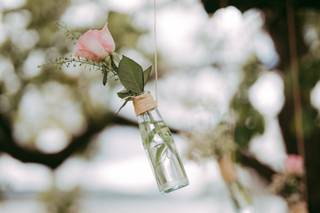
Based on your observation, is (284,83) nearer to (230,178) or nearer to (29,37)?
(230,178)

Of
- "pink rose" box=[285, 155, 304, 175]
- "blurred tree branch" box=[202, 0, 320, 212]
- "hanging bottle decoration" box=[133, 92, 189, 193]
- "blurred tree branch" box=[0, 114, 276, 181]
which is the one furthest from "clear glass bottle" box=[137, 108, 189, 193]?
"blurred tree branch" box=[0, 114, 276, 181]

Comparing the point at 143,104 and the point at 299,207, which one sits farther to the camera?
the point at 299,207

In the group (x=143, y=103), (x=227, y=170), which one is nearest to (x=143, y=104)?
(x=143, y=103)

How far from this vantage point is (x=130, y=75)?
39.1 inches

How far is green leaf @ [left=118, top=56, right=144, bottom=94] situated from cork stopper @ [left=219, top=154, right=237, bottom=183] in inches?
33.3

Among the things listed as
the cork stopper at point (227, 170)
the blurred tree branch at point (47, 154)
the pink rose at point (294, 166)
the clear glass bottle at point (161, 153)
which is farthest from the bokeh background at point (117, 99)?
the clear glass bottle at point (161, 153)

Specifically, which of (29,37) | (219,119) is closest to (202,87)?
(219,119)

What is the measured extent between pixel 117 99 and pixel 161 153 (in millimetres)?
1465

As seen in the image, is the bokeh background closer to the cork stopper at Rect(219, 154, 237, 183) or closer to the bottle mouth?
the cork stopper at Rect(219, 154, 237, 183)

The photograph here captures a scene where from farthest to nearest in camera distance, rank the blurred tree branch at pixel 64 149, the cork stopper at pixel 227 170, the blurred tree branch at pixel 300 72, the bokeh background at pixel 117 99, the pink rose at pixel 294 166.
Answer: the blurred tree branch at pixel 64 149 → the bokeh background at pixel 117 99 → the pink rose at pixel 294 166 → the blurred tree branch at pixel 300 72 → the cork stopper at pixel 227 170

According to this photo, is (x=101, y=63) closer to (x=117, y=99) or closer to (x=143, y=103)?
(x=143, y=103)

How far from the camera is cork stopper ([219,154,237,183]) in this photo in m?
1.76

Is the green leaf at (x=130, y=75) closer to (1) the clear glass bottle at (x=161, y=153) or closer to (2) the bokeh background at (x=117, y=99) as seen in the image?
(1) the clear glass bottle at (x=161, y=153)

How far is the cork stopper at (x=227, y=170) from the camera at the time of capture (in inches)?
69.3
